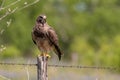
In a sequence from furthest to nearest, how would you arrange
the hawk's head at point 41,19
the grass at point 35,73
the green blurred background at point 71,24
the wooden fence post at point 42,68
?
the green blurred background at point 71,24, the hawk's head at point 41,19, the grass at point 35,73, the wooden fence post at point 42,68

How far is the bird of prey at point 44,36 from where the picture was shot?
12902 millimetres

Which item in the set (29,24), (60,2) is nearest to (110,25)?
(29,24)

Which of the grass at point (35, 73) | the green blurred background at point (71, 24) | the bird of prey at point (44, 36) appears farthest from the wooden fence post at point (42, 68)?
the green blurred background at point (71, 24)

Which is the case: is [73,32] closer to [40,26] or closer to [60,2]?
[60,2]

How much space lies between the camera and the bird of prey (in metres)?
12.9

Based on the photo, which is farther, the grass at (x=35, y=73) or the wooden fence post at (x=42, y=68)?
the grass at (x=35, y=73)

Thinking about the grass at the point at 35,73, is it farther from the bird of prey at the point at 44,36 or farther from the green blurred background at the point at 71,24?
the green blurred background at the point at 71,24

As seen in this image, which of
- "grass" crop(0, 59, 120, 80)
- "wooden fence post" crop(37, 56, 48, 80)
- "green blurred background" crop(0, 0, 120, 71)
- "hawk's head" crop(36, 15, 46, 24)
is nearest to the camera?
"wooden fence post" crop(37, 56, 48, 80)

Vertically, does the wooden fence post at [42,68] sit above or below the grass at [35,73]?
above

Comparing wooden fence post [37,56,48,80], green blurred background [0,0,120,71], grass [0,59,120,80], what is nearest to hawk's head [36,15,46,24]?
grass [0,59,120,80]

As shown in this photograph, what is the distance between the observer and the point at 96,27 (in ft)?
176

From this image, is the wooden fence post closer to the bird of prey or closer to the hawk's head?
the bird of prey

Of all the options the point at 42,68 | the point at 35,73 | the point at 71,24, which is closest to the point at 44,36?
the point at 35,73

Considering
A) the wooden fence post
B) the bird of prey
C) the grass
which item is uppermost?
the wooden fence post
